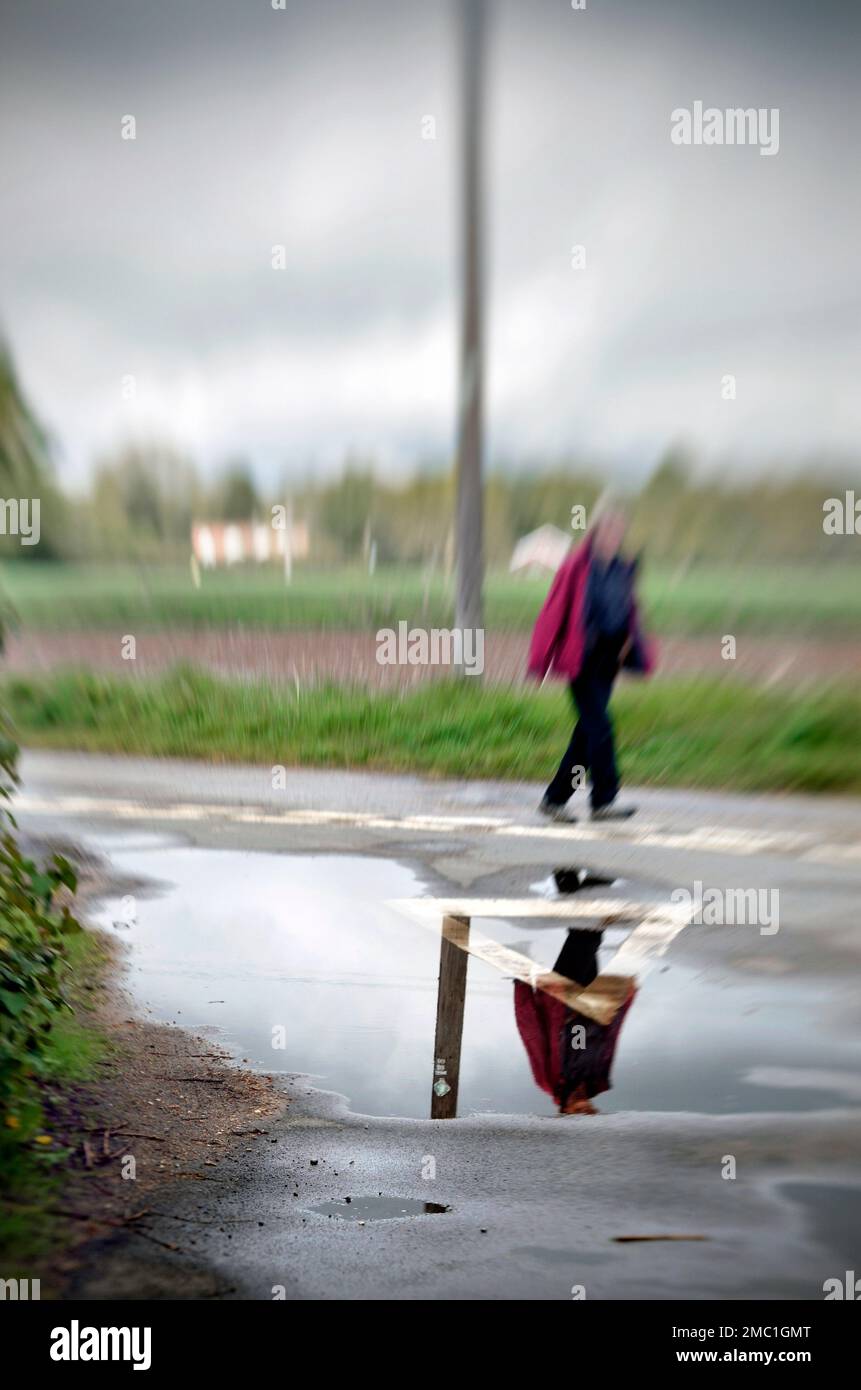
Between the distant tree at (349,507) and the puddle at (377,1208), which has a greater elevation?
the distant tree at (349,507)

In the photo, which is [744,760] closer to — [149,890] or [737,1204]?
[149,890]

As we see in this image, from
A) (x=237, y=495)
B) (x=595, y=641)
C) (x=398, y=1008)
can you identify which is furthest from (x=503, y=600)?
(x=398, y=1008)

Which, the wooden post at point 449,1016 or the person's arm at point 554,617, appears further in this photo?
the person's arm at point 554,617

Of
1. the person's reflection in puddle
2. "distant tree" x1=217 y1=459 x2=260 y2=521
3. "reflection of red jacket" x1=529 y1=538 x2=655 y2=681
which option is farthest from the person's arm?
"distant tree" x1=217 y1=459 x2=260 y2=521

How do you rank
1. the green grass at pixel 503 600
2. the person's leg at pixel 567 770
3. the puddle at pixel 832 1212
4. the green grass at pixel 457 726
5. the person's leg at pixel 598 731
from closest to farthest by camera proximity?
the puddle at pixel 832 1212 → the person's leg at pixel 598 731 → the person's leg at pixel 567 770 → the green grass at pixel 457 726 → the green grass at pixel 503 600

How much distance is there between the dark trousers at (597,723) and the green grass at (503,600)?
3820 mm

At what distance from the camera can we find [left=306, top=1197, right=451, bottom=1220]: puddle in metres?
3.87

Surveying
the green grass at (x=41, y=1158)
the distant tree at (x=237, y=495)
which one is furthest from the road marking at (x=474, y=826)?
the distant tree at (x=237, y=495)

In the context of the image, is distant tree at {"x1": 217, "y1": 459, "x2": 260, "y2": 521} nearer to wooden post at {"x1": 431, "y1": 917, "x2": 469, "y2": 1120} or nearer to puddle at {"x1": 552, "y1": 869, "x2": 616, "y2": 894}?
puddle at {"x1": 552, "y1": 869, "x2": 616, "y2": 894}

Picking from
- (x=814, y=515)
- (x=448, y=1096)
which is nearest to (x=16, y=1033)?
(x=448, y=1096)

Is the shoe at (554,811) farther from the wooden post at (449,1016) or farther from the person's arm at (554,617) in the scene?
the wooden post at (449,1016)

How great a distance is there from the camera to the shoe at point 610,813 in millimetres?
8828

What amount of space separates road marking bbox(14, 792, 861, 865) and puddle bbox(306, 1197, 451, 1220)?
4.26 m

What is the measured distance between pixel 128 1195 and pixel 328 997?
73.8 inches
